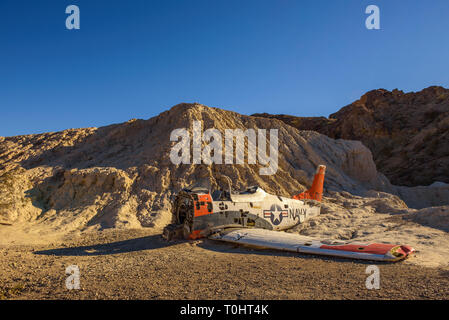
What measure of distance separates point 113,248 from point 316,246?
247 inches

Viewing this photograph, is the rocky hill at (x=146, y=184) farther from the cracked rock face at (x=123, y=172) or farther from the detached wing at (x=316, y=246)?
the detached wing at (x=316, y=246)

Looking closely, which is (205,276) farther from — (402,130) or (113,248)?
(402,130)

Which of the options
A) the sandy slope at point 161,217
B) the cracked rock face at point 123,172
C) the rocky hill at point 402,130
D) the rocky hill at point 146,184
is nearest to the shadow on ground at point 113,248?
the sandy slope at point 161,217

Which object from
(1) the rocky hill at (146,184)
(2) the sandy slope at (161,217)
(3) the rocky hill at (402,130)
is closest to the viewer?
(2) the sandy slope at (161,217)

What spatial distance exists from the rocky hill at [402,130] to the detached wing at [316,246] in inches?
1708

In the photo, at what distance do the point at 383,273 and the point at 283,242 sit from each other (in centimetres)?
281

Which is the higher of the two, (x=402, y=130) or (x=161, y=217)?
(x=402, y=130)

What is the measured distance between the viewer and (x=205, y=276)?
552 cm

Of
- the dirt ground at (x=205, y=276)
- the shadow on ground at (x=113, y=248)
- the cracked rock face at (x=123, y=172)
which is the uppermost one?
the cracked rock face at (x=123, y=172)

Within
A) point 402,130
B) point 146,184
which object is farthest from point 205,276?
point 402,130

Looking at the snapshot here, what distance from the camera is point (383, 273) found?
5.40 metres

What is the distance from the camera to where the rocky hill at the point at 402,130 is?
1700 inches

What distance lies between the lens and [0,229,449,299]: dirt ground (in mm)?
4484

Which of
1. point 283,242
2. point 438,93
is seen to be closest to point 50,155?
point 283,242
